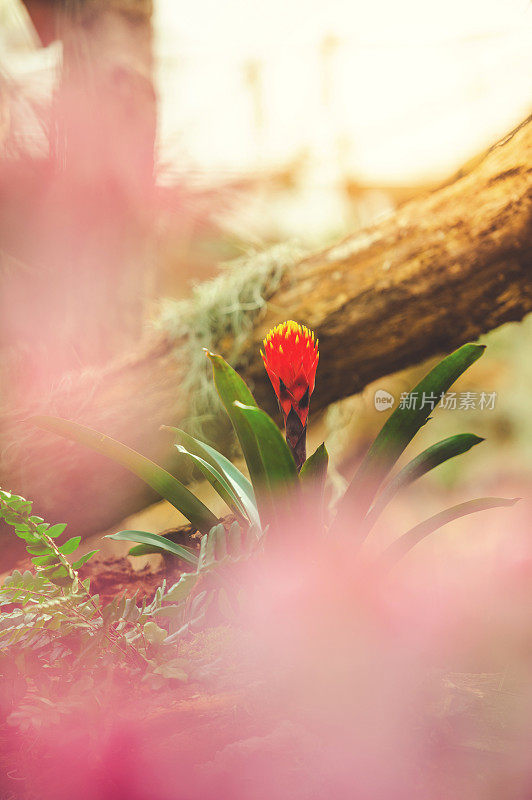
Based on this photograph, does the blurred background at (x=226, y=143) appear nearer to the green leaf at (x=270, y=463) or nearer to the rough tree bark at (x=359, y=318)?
the rough tree bark at (x=359, y=318)

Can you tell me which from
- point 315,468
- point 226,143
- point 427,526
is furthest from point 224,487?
point 226,143

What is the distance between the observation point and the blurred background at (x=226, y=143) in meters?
1.08

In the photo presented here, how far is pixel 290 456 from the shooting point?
551mm

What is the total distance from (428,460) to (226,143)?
0.93 metres

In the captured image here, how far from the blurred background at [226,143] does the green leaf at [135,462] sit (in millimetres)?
516

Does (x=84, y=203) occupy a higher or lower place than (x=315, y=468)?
higher

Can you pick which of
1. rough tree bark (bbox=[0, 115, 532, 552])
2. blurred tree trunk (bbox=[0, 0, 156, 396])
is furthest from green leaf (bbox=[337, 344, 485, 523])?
blurred tree trunk (bbox=[0, 0, 156, 396])

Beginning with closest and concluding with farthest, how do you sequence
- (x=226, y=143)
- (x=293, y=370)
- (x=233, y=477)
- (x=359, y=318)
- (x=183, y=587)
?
(x=183, y=587)
(x=293, y=370)
(x=233, y=477)
(x=359, y=318)
(x=226, y=143)

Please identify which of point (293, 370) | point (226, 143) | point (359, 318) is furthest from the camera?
point (226, 143)

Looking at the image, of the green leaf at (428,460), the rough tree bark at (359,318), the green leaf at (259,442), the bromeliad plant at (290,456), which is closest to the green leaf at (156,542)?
the bromeliad plant at (290,456)

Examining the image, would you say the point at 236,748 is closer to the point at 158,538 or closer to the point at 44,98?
the point at 158,538

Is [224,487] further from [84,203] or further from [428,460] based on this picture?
[84,203]

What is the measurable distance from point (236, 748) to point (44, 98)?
4.55 ft

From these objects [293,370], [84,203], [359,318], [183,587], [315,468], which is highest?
[84,203]
